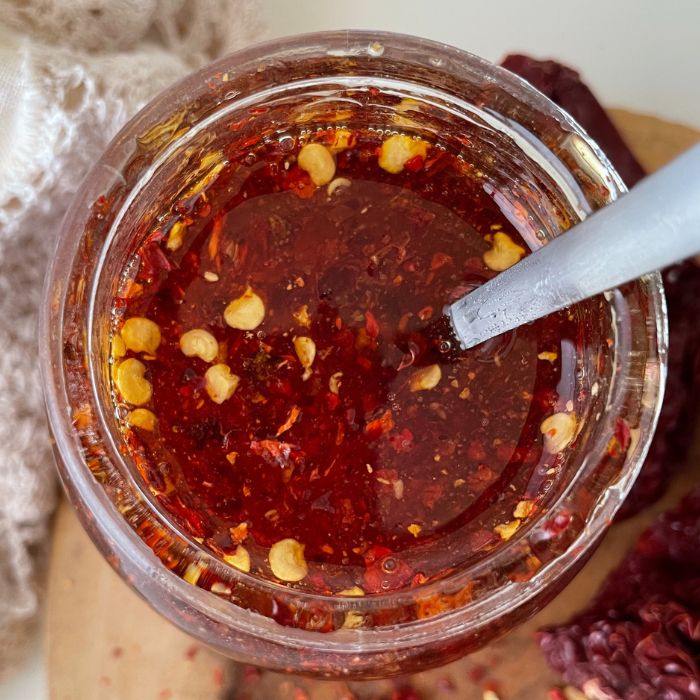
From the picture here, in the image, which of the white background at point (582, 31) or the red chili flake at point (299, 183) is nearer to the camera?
the red chili flake at point (299, 183)

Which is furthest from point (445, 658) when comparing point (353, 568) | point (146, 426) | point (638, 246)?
point (638, 246)

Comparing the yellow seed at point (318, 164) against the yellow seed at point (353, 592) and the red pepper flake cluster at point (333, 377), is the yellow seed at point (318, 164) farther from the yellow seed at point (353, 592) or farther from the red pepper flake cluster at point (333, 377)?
the yellow seed at point (353, 592)

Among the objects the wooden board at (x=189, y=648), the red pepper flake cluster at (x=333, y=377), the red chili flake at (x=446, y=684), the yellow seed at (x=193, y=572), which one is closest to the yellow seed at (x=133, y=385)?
the red pepper flake cluster at (x=333, y=377)

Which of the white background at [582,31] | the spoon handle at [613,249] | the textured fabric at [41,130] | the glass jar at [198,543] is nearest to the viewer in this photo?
the spoon handle at [613,249]

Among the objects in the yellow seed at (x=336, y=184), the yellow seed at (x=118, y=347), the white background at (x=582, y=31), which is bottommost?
the yellow seed at (x=118, y=347)

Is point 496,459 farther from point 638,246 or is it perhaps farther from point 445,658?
point 638,246

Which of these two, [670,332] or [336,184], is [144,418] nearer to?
[336,184]

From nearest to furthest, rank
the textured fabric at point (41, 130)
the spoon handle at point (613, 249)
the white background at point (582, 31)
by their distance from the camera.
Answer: the spoon handle at point (613, 249), the textured fabric at point (41, 130), the white background at point (582, 31)

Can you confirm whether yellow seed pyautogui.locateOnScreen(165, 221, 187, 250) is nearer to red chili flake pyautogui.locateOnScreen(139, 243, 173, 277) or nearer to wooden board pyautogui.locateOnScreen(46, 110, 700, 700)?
red chili flake pyautogui.locateOnScreen(139, 243, 173, 277)
